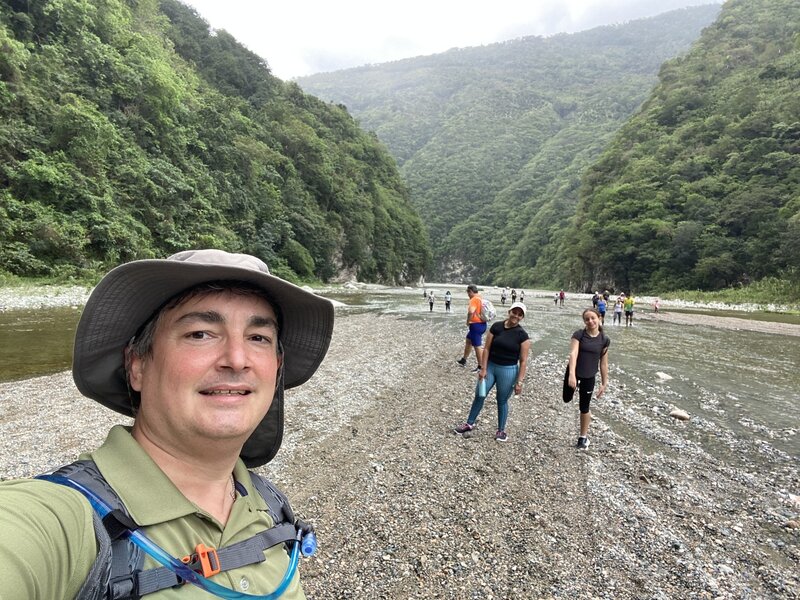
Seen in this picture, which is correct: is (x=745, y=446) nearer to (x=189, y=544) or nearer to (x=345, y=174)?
(x=189, y=544)

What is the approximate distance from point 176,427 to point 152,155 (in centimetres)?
3882

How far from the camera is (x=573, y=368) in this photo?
20.4ft

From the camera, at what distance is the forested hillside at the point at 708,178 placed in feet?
163

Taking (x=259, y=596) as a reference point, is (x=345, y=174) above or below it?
above

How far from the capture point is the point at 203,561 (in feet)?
3.69

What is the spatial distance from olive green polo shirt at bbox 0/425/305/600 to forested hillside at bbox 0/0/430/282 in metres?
24.6

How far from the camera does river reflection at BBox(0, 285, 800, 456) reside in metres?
8.35

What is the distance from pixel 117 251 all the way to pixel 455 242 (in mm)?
117122

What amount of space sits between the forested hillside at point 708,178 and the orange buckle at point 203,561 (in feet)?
177

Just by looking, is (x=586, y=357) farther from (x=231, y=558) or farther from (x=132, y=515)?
(x=132, y=515)

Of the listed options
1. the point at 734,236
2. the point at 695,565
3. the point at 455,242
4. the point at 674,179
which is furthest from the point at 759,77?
the point at 695,565

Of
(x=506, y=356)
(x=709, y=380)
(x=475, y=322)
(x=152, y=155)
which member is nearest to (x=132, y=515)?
(x=506, y=356)

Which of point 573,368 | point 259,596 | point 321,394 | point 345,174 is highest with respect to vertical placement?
point 345,174

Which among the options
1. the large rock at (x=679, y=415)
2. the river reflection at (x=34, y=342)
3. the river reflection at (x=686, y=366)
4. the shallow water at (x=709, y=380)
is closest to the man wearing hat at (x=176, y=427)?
the shallow water at (x=709, y=380)
